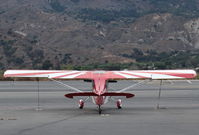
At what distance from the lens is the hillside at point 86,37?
11738 cm

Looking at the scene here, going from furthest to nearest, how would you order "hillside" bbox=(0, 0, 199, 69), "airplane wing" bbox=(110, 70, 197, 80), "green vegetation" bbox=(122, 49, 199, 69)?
"hillside" bbox=(0, 0, 199, 69) → "green vegetation" bbox=(122, 49, 199, 69) → "airplane wing" bbox=(110, 70, 197, 80)

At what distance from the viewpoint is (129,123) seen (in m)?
17.4

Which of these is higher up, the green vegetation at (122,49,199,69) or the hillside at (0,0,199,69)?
the hillside at (0,0,199,69)

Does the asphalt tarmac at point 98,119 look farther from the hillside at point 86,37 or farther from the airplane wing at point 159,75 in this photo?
the hillside at point 86,37

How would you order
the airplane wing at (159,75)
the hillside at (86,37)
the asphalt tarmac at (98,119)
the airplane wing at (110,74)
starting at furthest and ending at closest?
the hillside at (86,37) < the airplane wing at (159,75) < the airplane wing at (110,74) < the asphalt tarmac at (98,119)

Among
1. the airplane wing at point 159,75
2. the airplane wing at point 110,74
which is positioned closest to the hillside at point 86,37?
the airplane wing at point 110,74

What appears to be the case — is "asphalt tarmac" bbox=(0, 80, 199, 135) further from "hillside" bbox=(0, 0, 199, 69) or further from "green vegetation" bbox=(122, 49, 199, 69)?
"hillside" bbox=(0, 0, 199, 69)

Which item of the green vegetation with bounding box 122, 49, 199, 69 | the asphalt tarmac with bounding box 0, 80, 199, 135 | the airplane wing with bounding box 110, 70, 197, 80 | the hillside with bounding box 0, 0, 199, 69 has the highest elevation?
the hillside with bounding box 0, 0, 199, 69

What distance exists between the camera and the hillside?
117375mm

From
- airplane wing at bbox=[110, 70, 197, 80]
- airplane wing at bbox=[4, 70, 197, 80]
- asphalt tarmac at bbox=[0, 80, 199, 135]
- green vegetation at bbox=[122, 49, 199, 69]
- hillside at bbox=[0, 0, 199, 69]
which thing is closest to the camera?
asphalt tarmac at bbox=[0, 80, 199, 135]

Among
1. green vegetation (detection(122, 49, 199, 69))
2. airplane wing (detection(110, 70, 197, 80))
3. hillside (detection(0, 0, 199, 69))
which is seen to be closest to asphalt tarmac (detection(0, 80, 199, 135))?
airplane wing (detection(110, 70, 197, 80))

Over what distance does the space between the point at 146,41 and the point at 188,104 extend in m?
138

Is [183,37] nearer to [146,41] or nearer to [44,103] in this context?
[146,41]

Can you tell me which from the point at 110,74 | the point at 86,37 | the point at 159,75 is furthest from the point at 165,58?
the point at 110,74
